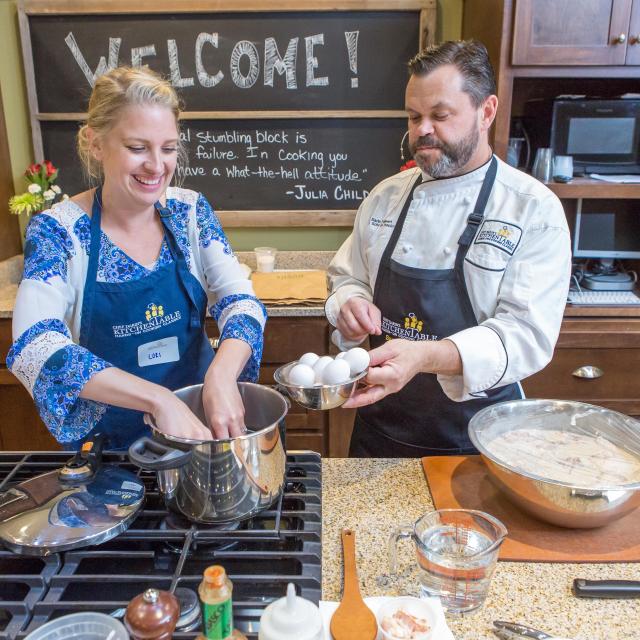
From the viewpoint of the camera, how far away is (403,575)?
0.89 metres

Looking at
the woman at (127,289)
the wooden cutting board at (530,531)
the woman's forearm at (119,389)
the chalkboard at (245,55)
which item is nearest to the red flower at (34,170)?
the chalkboard at (245,55)

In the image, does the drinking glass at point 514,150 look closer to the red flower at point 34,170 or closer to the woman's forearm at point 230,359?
the woman's forearm at point 230,359

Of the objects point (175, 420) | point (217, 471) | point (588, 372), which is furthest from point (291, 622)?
point (588, 372)

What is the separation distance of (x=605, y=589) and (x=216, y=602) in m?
0.57

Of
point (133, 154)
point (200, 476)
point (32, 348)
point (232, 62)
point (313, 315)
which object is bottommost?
point (313, 315)

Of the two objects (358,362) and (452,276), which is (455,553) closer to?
(358,362)

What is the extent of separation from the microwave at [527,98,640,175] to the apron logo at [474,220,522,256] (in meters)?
1.08

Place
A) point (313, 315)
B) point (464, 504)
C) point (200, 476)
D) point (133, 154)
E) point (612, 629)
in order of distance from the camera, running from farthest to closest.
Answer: point (313, 315) → point (133, 154) → point (464, 504) → point (200, 476) → point (612, 629)

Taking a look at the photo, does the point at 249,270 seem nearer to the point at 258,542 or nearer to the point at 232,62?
the point at 232,62

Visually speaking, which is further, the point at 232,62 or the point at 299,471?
the point at 232,62

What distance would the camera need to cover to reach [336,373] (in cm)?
108

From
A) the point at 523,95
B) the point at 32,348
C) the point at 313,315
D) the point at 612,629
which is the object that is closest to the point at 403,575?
the point at 612,629

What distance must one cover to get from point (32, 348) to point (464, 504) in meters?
0.81

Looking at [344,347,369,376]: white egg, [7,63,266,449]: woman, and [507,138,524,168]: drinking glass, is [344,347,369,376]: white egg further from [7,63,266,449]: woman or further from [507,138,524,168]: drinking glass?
[507,138,524,168]: drinking glass
